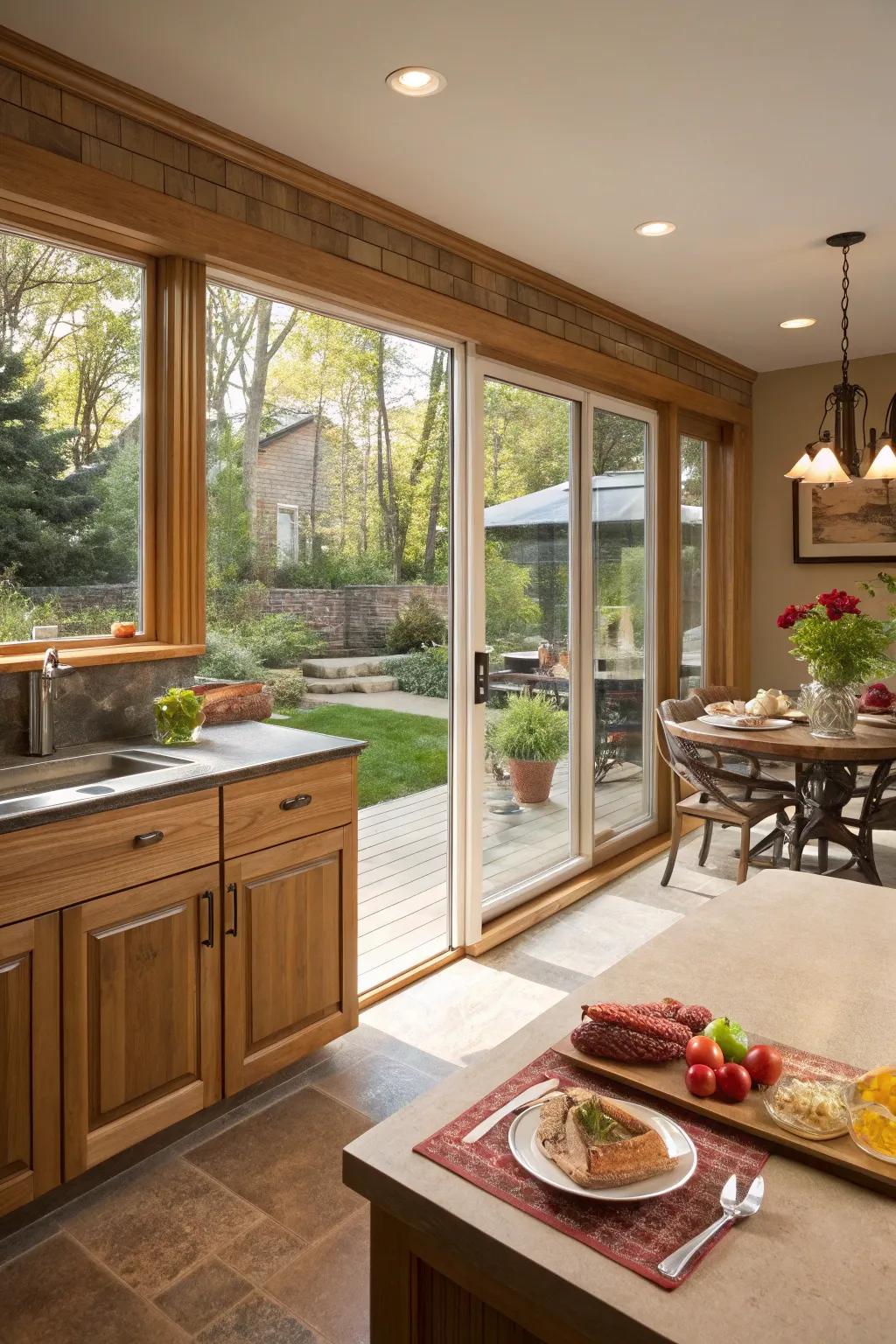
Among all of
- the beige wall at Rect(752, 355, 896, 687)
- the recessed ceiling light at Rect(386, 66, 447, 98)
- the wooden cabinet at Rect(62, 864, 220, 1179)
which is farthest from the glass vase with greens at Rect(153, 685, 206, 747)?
the beige wall at Rect(752, 355, 896, 687)

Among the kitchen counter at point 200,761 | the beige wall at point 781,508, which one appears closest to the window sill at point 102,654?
the kitchen counter at point 200,761

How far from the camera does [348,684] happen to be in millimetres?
3348

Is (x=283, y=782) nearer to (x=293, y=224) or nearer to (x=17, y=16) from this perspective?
(x=293, y=224)

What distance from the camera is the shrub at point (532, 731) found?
4055 mm

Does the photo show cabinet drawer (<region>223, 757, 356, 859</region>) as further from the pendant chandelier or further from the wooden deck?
the pendant chandelier

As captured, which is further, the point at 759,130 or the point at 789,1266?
the point at 759,130

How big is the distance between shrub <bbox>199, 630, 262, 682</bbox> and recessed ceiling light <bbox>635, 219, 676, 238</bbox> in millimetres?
2077

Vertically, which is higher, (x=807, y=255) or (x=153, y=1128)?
(x=807, y=255)

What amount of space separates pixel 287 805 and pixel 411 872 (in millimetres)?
1258

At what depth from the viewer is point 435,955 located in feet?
11.8

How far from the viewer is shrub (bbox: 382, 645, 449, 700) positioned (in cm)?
350

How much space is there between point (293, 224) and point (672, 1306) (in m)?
2.87

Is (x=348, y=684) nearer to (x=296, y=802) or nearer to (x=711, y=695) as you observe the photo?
(x=296, y=802)

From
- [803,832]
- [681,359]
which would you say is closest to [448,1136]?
[803,832]
